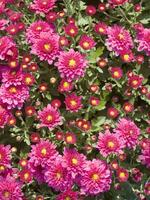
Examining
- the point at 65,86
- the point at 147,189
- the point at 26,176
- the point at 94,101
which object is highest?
the point at 65,86

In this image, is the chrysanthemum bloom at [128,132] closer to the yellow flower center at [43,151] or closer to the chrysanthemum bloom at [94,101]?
the chrysanthemum bloom at [94,101]

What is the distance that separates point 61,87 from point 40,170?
0.64 meters

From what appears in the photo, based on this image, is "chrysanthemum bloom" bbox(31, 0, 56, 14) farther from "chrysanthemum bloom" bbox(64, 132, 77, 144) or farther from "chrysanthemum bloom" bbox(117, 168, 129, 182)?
"chrysanthemum bloom" bbox(117, 168, 129, 182)

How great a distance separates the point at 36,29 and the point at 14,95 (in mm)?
568

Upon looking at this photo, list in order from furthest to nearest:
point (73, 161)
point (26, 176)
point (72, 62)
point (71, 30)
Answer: point (71, 30), point (72, 62), point (26, 176), point (73, 161)

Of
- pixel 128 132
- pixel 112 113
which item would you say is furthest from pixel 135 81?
pixel 128 132

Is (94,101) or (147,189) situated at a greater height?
(94,101)

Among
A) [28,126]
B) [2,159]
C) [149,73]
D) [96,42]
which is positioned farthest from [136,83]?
[2,159]

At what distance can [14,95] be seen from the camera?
3.97m

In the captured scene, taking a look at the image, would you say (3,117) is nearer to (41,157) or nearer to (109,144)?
(41,157)

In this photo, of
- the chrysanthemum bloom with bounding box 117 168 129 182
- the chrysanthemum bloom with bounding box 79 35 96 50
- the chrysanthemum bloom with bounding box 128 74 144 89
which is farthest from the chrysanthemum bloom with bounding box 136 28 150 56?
the chrysanthemum bloom with bounding box 117 168 129 182

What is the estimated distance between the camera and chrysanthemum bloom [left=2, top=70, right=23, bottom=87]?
4.00 meters

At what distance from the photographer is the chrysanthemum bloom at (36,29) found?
13.5ft

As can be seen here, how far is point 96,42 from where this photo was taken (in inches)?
173
